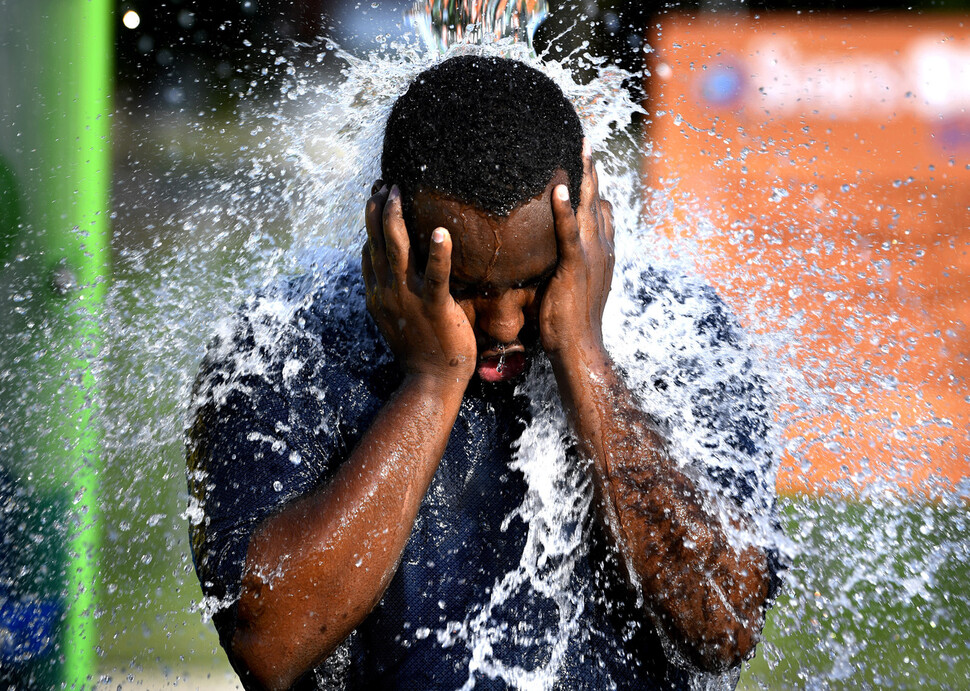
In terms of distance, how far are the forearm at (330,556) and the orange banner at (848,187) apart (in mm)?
3728

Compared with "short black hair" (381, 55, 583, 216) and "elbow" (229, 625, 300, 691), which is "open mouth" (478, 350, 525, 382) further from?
"elbow" (229, 625, 300, 691)

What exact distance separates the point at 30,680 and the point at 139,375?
195 centimetres

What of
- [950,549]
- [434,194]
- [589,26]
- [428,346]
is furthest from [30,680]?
[950,549]

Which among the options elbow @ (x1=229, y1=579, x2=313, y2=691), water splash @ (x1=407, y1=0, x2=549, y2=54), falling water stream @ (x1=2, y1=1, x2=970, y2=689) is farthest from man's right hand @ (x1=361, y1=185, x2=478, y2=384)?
water splash @ (x1=407, y1=0, x2=549, y2=54)

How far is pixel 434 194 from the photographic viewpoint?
1728mm

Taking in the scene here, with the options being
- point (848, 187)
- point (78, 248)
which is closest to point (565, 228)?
point (848, 187)

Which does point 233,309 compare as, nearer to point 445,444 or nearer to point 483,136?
point 445,444

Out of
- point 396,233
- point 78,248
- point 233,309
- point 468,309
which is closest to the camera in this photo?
point 396,233

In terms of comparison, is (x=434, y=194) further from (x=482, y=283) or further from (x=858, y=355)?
(x=858, y=355)

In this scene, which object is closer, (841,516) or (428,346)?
(428,346)

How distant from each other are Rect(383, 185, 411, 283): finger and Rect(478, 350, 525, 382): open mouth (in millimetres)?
358

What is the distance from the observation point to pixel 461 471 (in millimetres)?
1961

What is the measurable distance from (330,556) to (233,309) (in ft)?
5.37

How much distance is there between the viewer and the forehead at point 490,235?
1.71 m
